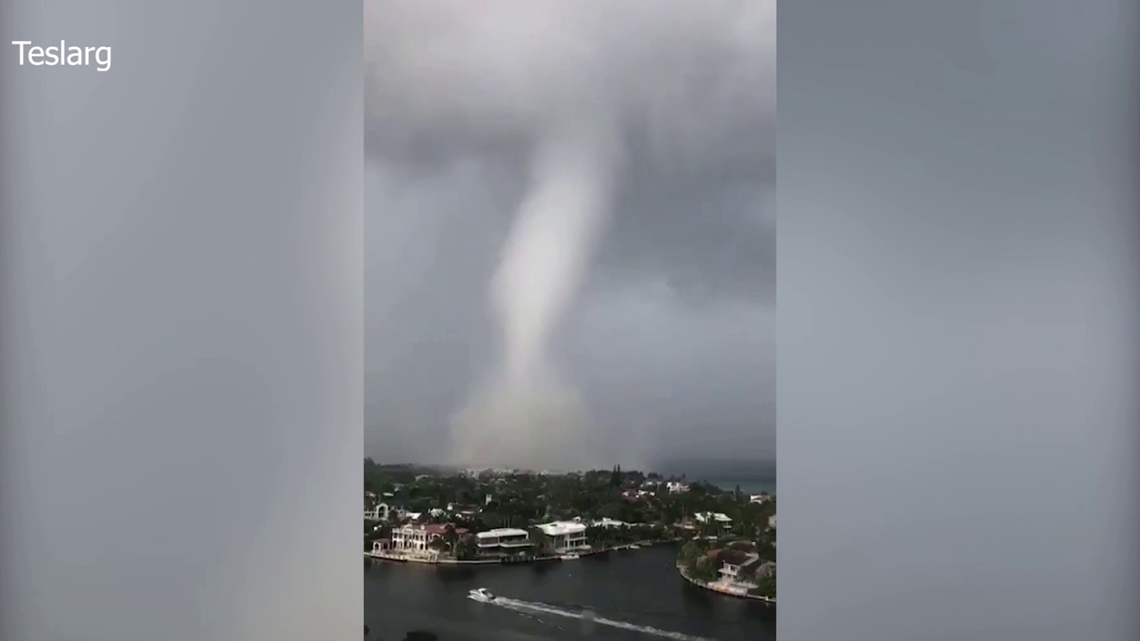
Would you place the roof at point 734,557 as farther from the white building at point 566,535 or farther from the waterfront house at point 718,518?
the white building at point 566,535

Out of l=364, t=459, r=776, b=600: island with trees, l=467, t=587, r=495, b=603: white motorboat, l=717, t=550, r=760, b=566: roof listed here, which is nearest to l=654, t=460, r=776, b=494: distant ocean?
l=364, t=459, r=776, b=600: island with trees

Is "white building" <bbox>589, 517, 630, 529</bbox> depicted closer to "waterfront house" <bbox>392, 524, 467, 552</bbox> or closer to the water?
the water

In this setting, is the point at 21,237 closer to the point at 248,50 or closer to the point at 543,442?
the point at 248,50

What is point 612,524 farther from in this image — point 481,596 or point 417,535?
point 417,535

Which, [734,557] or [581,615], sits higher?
[734,557]

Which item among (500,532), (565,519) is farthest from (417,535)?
(565,519)

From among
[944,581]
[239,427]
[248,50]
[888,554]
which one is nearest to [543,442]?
[239,427]
